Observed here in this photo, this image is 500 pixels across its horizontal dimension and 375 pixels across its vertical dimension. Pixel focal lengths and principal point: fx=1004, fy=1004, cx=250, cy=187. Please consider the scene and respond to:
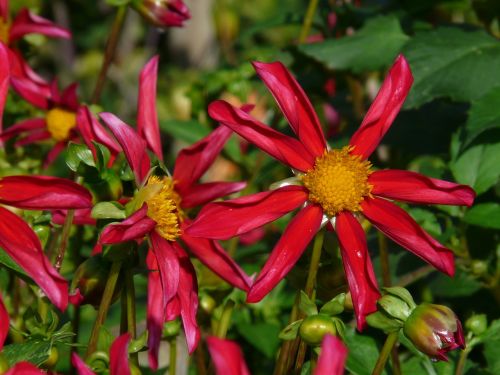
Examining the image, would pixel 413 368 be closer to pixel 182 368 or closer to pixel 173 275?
pixel 173 275

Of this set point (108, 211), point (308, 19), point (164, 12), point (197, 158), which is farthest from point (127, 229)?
point (308, 19)

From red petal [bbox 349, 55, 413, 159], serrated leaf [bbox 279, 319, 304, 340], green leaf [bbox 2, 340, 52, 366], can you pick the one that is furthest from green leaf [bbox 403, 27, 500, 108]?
green leaf [bbox 2, 340, 52, 366]

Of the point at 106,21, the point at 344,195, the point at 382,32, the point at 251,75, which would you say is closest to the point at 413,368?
the point at 344,195

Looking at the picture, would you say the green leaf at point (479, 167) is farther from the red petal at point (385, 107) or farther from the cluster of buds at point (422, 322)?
the cluster of buds at point (422, 322)

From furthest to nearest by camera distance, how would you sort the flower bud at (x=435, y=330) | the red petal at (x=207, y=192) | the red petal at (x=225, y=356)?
the red petal at (x=207, y=192) < the flower bud at (x=435, y=330) < the red petal at (x=225, y=356)

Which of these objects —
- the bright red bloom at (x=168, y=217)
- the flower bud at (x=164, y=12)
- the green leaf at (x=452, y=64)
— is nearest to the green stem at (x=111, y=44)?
the flower bud at (x=164, y=12)

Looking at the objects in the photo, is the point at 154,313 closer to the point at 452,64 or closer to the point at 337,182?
the point at 337,182
